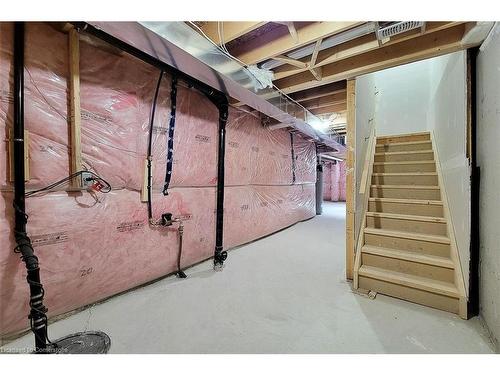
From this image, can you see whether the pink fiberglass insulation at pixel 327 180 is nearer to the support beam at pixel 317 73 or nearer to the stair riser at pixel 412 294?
the support beam at pixel 317 73

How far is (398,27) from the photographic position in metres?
1.62

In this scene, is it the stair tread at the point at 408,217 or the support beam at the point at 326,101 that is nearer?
the stair tread at the point at 408,217

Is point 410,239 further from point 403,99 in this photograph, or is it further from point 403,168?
point 403,99

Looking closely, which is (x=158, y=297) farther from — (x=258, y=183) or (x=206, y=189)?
(x=258, y=183)

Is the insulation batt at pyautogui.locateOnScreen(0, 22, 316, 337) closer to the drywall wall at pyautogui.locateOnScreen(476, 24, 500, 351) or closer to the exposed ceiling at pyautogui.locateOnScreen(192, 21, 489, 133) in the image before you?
the exposed ceiling at pyautogui.locateOnScreen(192, 21, 489, 133)

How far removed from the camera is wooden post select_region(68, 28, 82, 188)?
1.51 metres

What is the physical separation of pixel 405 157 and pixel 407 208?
1.15 m

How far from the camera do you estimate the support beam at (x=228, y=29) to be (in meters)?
1.81

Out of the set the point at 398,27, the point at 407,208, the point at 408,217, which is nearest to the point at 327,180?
the point at 407,208

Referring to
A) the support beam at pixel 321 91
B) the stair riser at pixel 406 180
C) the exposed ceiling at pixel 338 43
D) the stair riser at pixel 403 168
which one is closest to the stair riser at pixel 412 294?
the stair riser at pixel 406 180

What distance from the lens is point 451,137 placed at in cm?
216

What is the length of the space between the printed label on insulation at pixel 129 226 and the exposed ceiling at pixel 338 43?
6.06 ft

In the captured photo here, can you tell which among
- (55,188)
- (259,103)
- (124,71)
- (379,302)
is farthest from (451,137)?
(55,188)
